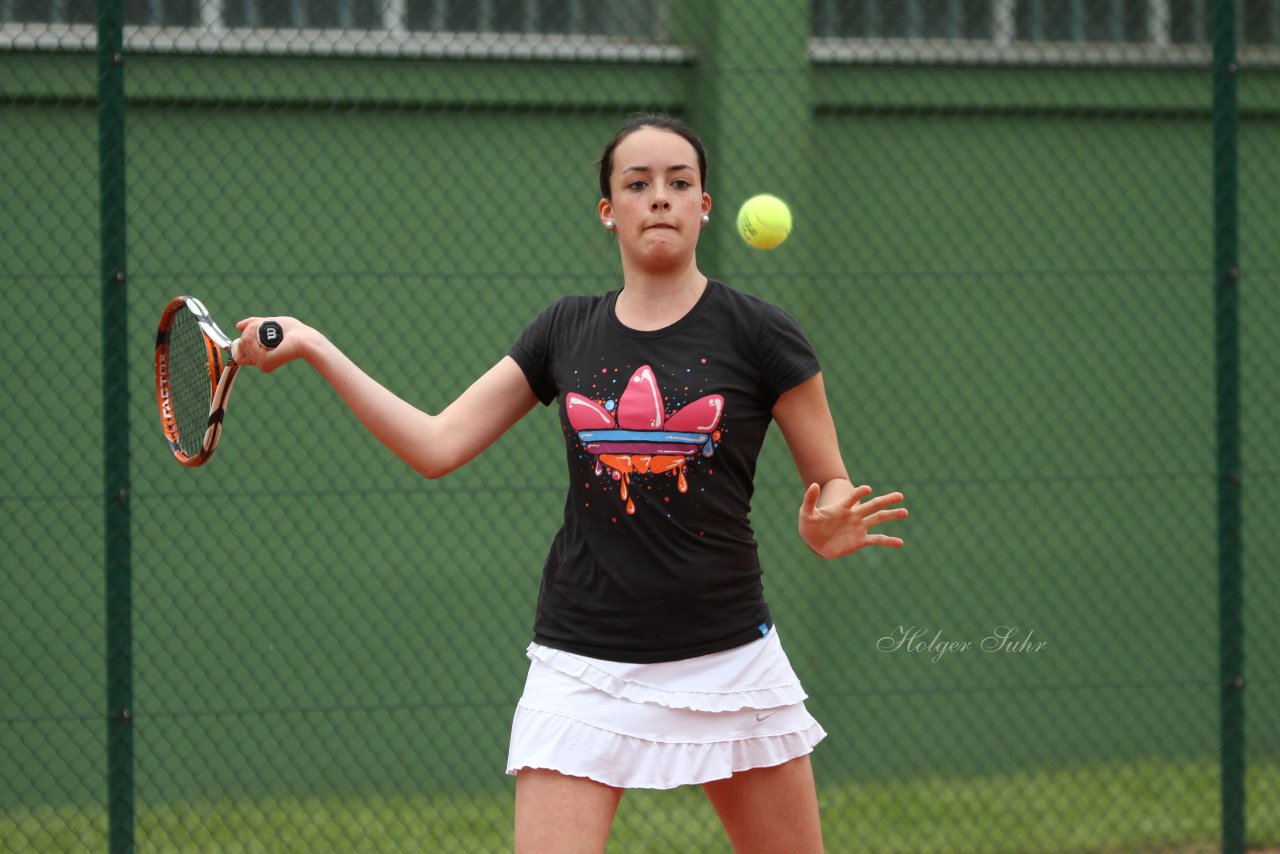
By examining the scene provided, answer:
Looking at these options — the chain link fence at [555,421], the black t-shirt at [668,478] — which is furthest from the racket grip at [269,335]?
the chain link fence at [555,421]

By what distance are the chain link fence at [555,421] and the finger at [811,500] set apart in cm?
246

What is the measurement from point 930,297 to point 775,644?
11.6 feet

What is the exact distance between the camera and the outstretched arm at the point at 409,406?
239 centimetres

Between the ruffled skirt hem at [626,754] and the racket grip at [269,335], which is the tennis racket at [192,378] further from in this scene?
the ruffled skirt hem at [626,754]

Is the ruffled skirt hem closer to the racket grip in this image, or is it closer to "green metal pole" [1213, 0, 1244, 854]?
the racket grip

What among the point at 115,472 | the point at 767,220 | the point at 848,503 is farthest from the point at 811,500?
the point at 115,472

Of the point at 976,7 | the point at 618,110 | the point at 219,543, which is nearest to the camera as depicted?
the point at 219,543

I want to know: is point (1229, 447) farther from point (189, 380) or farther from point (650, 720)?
point (189, 380)

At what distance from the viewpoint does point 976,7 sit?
6.00 metres

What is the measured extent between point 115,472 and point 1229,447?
10.8 feet

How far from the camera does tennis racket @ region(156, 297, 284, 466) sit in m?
2.82

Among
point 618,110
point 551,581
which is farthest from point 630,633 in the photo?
point 618,110

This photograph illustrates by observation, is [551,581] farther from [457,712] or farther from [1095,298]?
[1095,298]

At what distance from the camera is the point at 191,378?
3.19 meters
